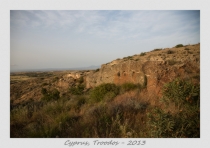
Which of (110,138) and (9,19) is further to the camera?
(9,19)

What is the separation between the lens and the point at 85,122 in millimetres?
3621

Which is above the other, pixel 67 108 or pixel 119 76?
pixel 119 76

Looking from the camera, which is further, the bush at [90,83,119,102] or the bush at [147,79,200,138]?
the bush at [90,83,119,102]

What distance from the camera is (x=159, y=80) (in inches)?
229

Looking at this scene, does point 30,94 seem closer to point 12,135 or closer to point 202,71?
point 12,135

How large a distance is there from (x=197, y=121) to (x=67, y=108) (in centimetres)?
401

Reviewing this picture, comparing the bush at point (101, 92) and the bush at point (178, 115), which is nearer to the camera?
the bush at point (178, 115)

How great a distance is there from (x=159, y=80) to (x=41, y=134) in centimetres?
469

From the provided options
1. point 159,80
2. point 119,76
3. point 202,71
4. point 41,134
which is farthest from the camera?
point 119,76

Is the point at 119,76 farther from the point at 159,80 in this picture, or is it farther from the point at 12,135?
the point at 12,135

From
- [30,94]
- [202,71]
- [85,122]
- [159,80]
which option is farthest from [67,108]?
[30,94]

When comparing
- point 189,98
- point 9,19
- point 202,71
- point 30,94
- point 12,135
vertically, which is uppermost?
point 9,19

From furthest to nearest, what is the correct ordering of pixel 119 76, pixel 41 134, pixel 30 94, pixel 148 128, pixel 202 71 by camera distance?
pixel 30 94, pixel 119 76, pixel 202 71, pixel 41 134, pixel 148 128

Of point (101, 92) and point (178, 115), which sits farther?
point (101, 92)
